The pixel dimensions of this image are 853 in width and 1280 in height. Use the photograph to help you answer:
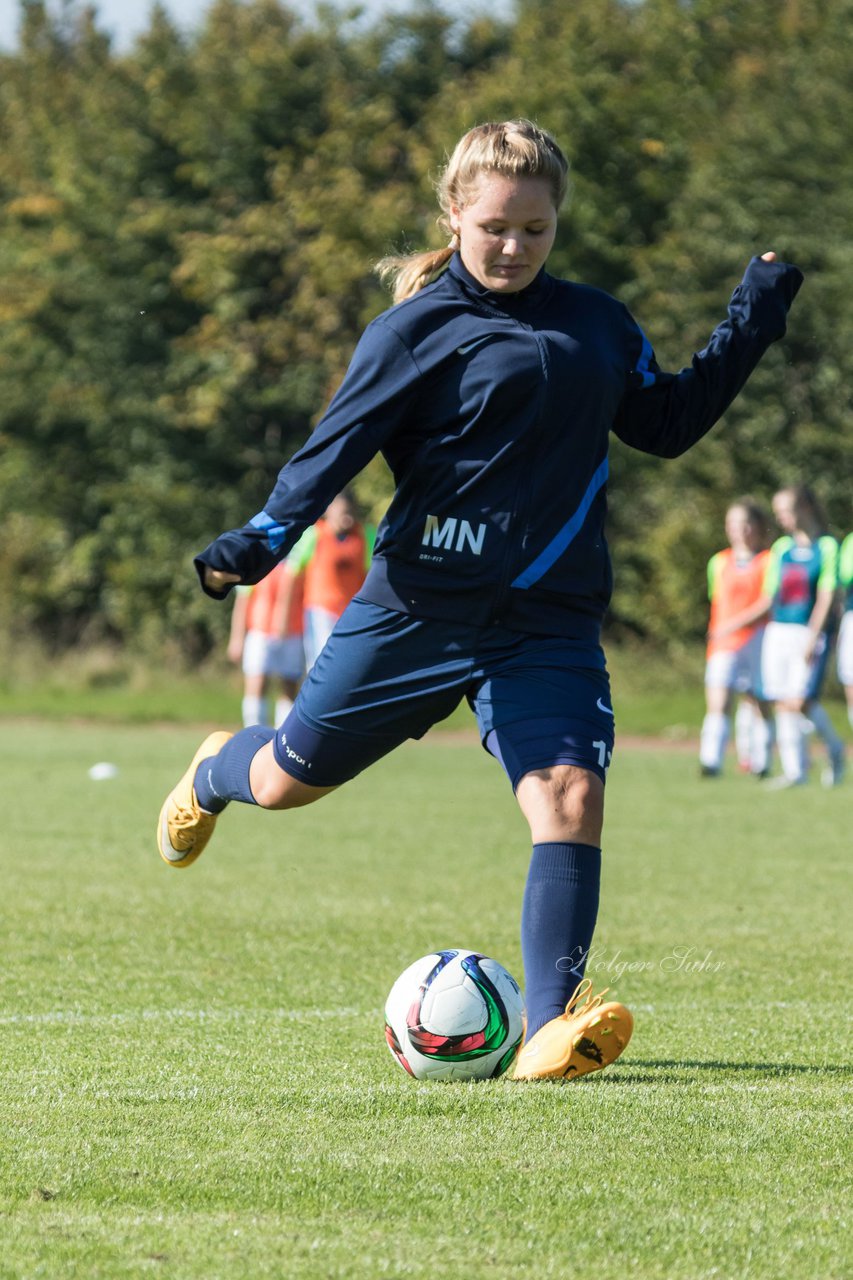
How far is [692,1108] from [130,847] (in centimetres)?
628

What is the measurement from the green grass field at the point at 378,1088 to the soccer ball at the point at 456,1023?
10 cm

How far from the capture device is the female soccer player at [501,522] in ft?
14.1

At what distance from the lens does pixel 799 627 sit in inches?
588

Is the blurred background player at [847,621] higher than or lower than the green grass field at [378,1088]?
higher

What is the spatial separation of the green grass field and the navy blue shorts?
31.2 inches

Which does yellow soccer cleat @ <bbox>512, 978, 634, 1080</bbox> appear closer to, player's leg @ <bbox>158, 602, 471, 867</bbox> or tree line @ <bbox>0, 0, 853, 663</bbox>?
player's leg @ <bbox>158, 602, 471, 867</bbox>

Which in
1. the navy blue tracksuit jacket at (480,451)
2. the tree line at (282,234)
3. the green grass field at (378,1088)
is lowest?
the green grass field at (378,1088)

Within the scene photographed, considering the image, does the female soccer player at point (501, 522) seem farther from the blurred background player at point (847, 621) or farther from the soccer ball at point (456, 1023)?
the blurred background player at point (847, 621)

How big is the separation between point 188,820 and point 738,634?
9786mm

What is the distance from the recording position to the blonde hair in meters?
4.30

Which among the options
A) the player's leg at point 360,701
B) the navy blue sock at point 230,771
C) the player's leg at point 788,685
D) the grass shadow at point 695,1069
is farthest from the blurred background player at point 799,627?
the player's leg at point 360,701

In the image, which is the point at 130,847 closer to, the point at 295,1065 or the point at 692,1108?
the point at 295,1065

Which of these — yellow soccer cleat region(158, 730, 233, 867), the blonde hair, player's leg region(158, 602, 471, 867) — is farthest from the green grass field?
the blonde hair

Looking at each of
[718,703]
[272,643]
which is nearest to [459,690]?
[718,703]
